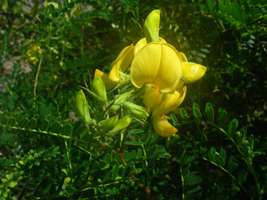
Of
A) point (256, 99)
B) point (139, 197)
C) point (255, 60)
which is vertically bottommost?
point (139, 197)

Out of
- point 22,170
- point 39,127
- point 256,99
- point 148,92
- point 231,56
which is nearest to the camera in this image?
point 148,92

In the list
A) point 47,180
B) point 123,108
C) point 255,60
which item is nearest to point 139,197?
point 47,180

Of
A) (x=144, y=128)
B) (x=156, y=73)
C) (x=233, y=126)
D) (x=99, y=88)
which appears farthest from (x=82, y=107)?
(x=233, y=126)

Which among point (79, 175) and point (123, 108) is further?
point (79, 175)

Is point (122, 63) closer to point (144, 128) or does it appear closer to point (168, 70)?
point (168, 70)

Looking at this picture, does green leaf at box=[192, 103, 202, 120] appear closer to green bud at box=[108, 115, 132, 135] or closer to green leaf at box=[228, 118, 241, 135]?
green leaf at box=[228, 118, 241, 135]

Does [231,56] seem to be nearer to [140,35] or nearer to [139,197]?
[140,35]

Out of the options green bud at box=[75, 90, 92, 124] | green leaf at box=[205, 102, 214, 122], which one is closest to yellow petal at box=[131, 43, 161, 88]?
green bud at box=[75, 90, 92, 124]

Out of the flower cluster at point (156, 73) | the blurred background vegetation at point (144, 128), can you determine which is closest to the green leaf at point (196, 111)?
the blurred background vegetation at point (144, 128)
